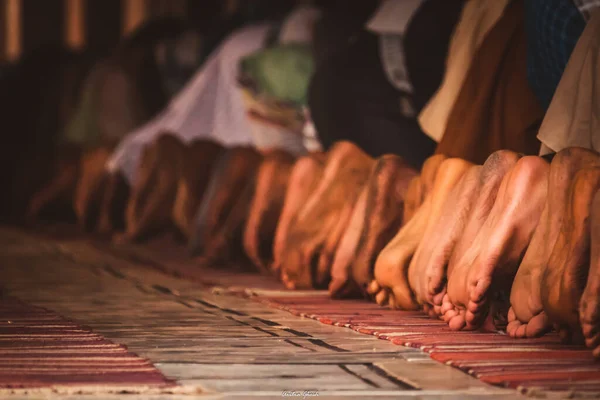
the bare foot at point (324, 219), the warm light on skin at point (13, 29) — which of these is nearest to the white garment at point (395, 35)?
the bare foot at point (324, 219)

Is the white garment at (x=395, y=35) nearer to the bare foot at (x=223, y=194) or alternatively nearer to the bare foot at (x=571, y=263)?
the bare foot at (x=223, y=194)

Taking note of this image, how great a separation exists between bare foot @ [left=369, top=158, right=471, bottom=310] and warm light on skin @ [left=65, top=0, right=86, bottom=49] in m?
9.67

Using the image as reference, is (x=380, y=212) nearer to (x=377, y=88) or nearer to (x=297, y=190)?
(x=297, y=190)

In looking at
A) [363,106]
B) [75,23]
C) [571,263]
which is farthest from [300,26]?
[75,23]

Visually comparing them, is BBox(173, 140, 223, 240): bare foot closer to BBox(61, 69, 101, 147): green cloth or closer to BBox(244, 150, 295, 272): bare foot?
BBox(244, 150, 295, 272): bare foot

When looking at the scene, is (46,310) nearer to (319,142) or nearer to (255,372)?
(255,372)

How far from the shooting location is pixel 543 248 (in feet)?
10.6

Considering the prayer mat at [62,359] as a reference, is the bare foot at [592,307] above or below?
above

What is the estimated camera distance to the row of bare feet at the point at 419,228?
3.08 m

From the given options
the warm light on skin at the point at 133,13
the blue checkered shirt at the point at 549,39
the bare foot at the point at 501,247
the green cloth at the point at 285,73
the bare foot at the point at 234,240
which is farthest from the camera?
the warm light on skin at the point at 133,13

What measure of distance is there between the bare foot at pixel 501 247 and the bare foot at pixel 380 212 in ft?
2.69

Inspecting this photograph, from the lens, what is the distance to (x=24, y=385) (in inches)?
97.8

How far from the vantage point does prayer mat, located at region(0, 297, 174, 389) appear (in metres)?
2.55

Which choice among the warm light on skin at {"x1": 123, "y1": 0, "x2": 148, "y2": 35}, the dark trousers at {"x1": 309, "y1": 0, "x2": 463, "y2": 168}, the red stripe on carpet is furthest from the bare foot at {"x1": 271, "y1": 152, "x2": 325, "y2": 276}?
the warm light on skin at {"x1": 123, "y1": 0, "x2": 148, "y2": 35}
